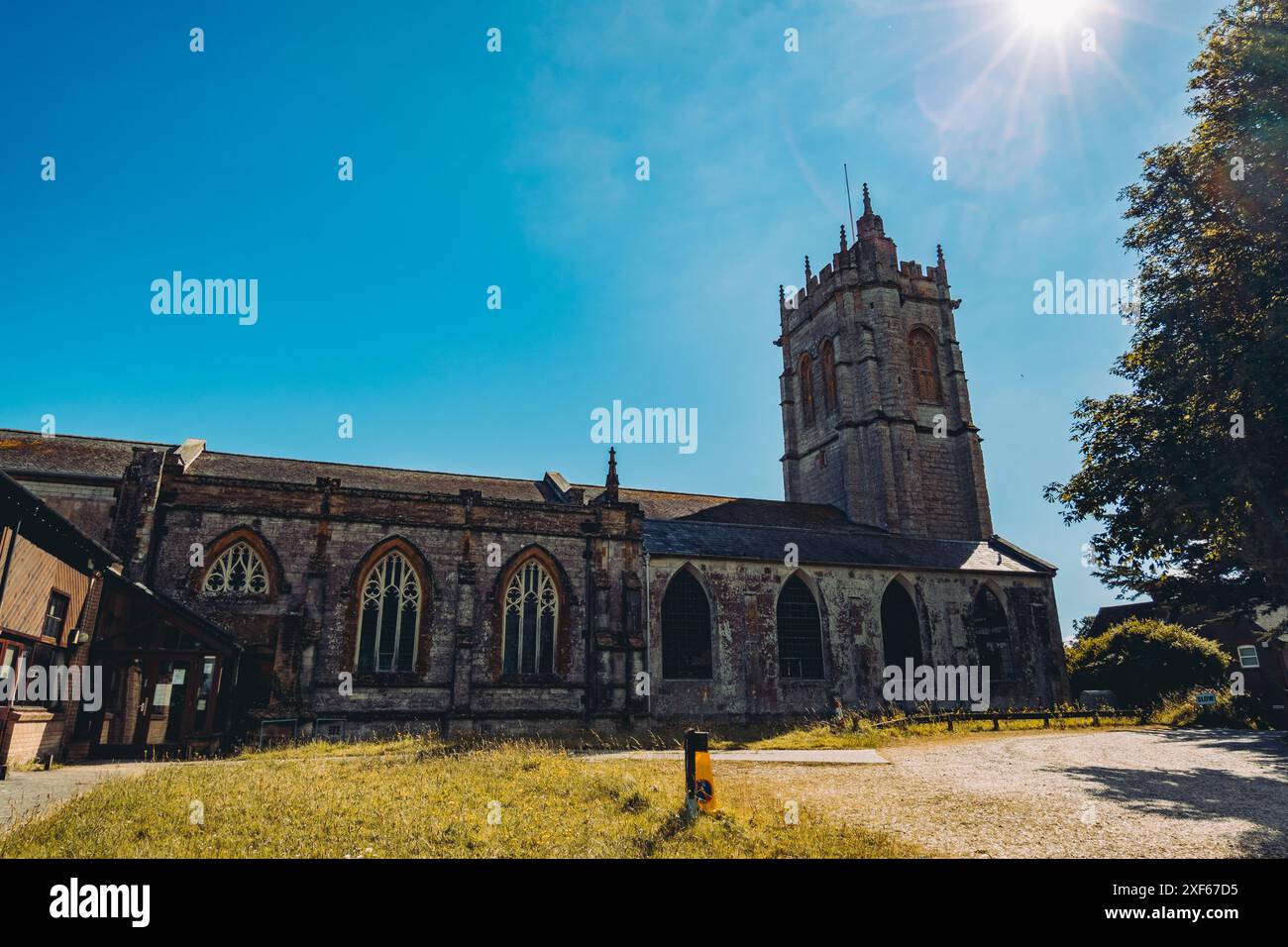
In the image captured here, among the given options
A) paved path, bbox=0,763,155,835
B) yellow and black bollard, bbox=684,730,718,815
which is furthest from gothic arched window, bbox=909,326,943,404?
paved path, bbox=0,763,155,835

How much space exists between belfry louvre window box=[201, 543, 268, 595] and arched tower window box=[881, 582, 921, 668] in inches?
866

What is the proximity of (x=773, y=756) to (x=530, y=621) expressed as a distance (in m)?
10.6

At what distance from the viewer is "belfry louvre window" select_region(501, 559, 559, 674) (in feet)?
77.4

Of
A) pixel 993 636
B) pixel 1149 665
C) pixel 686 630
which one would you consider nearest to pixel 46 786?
pixel 686 630

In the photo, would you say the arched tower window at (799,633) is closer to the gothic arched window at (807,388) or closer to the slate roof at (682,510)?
the slate roof at (682,510)

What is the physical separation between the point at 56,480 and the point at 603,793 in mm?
→ 19570

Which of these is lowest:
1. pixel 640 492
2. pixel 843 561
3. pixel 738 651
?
pixel 738 651

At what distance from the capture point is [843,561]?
91.1 ft

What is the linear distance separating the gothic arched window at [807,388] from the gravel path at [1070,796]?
84.1 feet

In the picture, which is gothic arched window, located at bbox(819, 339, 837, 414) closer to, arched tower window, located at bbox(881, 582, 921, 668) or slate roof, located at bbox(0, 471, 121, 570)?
arched tower window, located at bbox(881, 582, 921, 668)

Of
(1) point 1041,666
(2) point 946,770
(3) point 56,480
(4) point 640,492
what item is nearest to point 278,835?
(2) point 946,770
